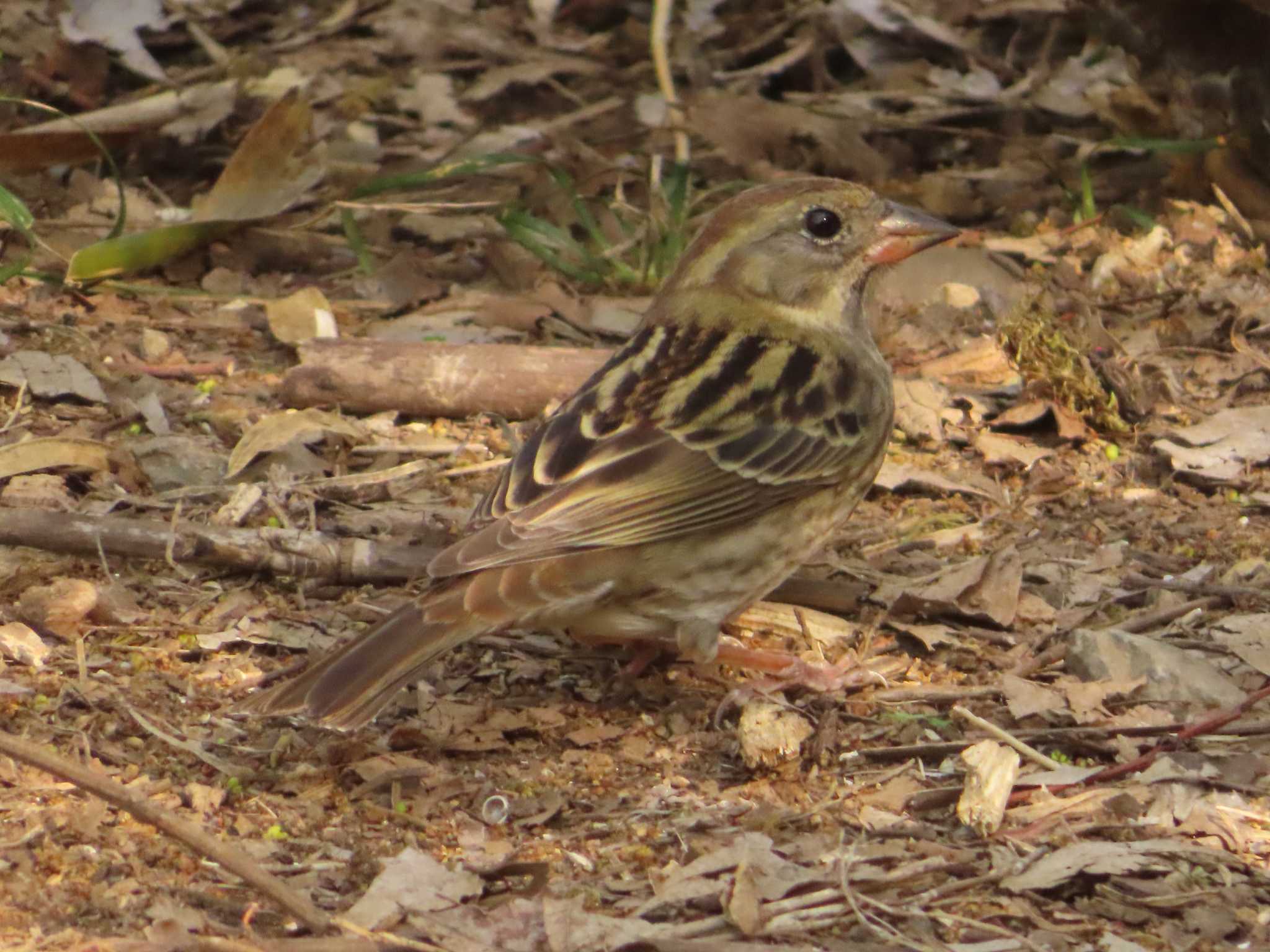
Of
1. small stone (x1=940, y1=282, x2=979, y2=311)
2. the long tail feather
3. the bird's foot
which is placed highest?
the long tail feather

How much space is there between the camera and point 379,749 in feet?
14.3

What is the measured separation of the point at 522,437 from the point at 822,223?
130 centimetres

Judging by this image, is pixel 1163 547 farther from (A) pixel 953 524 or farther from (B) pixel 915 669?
(B) pixel 915 669

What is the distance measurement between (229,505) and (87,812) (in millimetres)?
1621

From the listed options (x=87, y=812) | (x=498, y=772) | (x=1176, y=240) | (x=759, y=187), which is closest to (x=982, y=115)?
(x=1176, y=240)

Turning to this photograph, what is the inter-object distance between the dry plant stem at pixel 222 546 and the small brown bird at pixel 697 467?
51cm

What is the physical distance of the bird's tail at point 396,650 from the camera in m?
4.12

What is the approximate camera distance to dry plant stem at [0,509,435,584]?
4.84 metres

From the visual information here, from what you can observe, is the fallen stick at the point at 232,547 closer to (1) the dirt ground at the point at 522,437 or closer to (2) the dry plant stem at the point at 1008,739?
(1) the dirt ground at the point at 522,437

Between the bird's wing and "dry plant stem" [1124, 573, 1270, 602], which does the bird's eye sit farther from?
"dry plant stem" [1124, 573, 1270, 602]

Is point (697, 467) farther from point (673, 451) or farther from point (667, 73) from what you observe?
point (667, 73)

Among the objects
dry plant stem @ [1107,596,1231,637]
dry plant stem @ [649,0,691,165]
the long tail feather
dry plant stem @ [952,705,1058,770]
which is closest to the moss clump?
dry plant stem @ [1107,596,1231,637]

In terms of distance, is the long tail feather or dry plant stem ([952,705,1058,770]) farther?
dry plant stem ([952,705,1058,770])

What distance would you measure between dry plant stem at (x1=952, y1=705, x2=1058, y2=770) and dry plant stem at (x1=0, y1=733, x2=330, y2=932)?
5.60 feet
